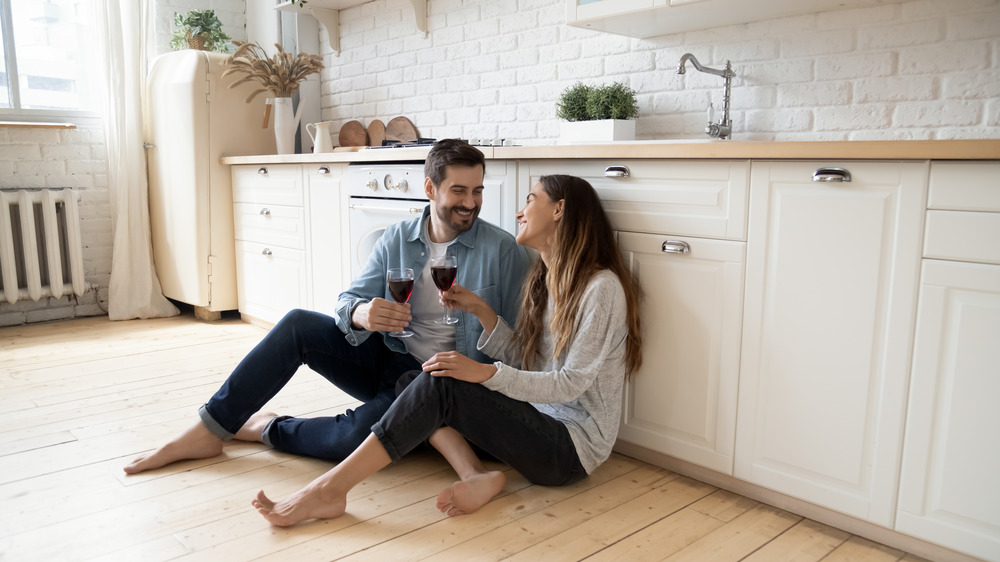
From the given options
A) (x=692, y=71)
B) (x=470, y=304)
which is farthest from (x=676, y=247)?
(x=692, y=71)

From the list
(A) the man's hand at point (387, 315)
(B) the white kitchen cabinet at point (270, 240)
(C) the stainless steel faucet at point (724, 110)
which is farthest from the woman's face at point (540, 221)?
(B) the white kitchen cabinet at point (270, 240)

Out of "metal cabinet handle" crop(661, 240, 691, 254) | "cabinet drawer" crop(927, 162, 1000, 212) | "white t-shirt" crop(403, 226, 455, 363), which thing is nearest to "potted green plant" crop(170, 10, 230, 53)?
"white t-shirt" crop(403, 226, 455, 363)

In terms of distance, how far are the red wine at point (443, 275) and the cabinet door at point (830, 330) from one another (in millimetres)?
700

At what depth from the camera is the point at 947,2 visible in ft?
6.47

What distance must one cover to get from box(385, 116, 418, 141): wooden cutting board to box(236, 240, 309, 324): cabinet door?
748 mm

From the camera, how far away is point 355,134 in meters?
3.83

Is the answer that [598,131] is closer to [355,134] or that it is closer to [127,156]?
[355,134]

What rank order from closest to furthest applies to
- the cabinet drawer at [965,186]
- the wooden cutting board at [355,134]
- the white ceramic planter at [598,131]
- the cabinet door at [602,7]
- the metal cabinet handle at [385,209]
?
the cabinet drawer at [965,186] < the cabinet door at [602,7] < the white ceramic planter at [598,131] < the metal cabinet handle at [385,209] < the wooden cutting board at [355,134]

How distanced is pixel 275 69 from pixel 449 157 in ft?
7.02

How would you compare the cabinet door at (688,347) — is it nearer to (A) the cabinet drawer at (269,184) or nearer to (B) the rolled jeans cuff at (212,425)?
(B) the rolled jeans cuff at (212,425)

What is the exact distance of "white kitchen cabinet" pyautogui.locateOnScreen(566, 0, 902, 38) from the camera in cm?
216

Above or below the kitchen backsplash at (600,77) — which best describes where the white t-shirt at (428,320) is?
below

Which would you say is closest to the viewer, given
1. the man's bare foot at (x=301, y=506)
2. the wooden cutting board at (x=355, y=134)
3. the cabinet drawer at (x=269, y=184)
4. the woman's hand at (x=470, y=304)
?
the man's bare foot at (x=301, y=506)

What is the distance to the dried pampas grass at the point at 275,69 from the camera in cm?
371
